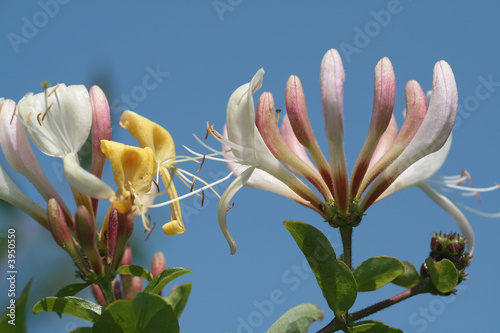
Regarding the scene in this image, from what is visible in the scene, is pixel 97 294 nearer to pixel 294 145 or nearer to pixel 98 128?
pixel 98 128

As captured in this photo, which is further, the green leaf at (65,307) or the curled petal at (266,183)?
the curled petal at (266,183)

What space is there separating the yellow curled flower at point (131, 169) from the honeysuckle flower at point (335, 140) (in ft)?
0.83

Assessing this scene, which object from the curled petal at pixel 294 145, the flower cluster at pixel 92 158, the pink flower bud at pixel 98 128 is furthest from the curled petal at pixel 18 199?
the curled petal at pixel 294 145

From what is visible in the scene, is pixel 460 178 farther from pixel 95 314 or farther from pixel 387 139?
pixel 95 314

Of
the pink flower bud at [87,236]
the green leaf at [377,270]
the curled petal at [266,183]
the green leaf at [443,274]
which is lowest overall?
the green leaf at [443,274]

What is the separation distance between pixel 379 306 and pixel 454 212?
594mm

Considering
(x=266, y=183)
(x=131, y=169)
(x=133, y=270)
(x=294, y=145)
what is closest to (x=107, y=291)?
(x=133, y=270)

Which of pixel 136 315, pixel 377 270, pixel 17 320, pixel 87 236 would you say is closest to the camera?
pixel 17 320

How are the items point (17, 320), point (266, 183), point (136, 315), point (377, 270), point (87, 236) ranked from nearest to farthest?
1. point (17, 320)
2. point (136, 315)
3. point (87, 236)
4. point (377, 270)
5. point (266, 183)

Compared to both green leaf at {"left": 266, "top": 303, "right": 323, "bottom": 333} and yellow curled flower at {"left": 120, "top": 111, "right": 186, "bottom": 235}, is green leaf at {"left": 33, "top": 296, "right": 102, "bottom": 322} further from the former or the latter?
green leaf at {"left": 266, "top": 303, "right": 323, "bottom": 333}

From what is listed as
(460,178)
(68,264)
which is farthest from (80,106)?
(460,178)

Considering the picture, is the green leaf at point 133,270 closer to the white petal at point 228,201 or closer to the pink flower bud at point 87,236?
the pink flower bud at point 87,236

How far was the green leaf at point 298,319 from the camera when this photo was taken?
145 centimetres

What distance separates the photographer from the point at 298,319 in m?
1.47
